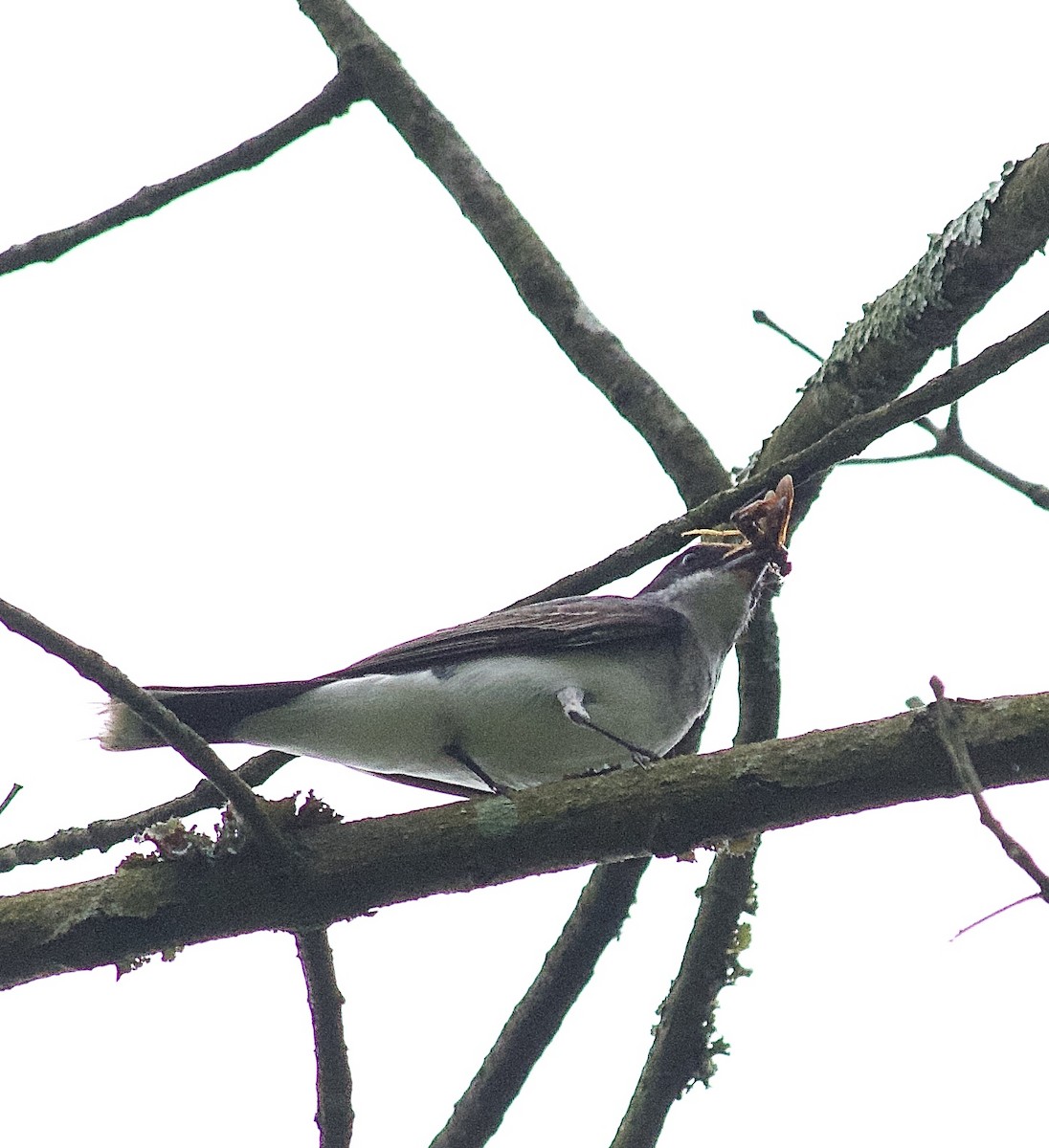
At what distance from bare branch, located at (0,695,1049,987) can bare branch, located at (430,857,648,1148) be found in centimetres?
97

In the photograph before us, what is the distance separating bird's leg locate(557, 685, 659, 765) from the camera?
5297 mm

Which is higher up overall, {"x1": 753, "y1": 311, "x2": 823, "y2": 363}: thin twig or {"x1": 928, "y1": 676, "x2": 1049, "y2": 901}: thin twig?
{"x1": 753, "y1": 311, "x2": 823, "y2": 363}: thin twig

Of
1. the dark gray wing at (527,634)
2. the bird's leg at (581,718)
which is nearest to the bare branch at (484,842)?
the bird's leg at (581,718)

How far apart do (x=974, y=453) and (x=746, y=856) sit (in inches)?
63.1

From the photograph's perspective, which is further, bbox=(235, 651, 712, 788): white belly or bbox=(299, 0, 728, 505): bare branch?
bbox=(299, 0, 728, 505): bare branch

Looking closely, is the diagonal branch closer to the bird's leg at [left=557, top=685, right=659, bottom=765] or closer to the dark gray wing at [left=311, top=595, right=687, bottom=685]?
the bird's leg at [left=557, top=685, right=659, bottom=765]

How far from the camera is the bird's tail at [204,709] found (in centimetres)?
498

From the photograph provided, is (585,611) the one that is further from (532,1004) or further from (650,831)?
(650,831)

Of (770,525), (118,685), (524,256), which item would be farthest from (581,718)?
(118,685)

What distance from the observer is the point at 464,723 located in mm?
5414

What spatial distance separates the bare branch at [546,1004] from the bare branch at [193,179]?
116 inches

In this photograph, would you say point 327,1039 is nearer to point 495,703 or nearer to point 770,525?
point 495,703

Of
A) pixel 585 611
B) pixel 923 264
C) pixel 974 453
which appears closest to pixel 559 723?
pixel 585 611

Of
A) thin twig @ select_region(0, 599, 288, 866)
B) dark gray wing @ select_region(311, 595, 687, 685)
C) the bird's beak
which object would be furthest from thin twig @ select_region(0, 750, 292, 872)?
the bird's beak
